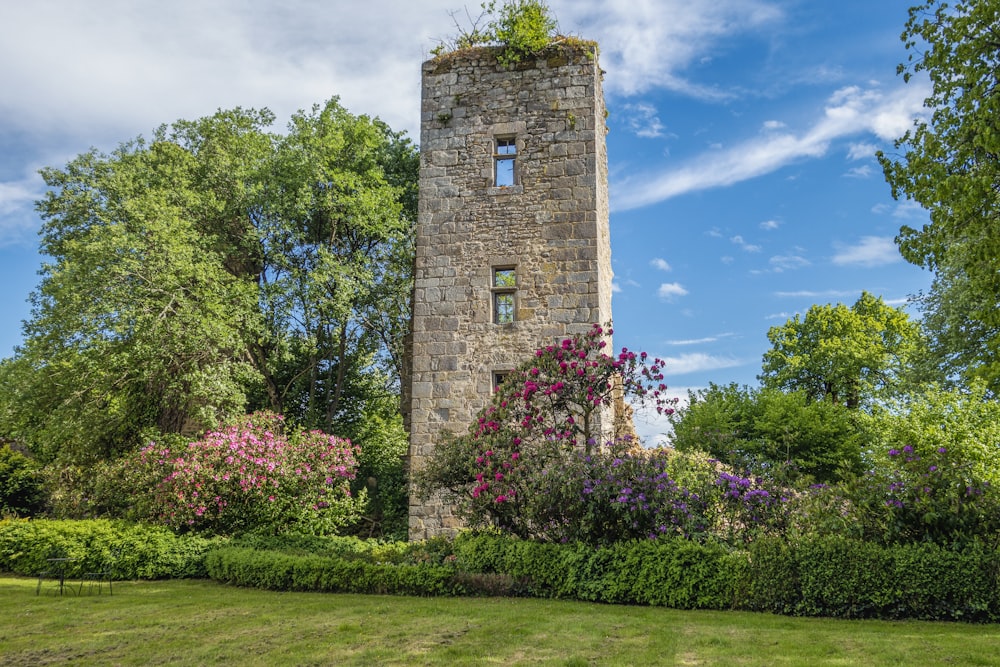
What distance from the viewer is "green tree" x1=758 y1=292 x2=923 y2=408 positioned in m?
27.1

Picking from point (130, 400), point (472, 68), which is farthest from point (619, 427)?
point (130, 400)

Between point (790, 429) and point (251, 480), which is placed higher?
point (790, 429)

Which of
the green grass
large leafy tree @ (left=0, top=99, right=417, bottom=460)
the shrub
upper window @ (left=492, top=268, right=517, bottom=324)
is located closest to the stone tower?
upper window @ (left=492, top=268, right=517, bottom=324)

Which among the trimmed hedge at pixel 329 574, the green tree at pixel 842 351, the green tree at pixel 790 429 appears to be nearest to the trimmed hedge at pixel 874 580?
the trimmed hedge at pixel 329 574

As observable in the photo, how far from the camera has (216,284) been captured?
55.9 ft

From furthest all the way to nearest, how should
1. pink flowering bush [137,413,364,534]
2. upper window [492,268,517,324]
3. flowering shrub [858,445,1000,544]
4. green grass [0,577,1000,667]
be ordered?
1. upper window [492,268,517,324]
2. pink flowering bush [137,413,364,534]
3. flowering shrub [858,445,1000,544]
4. green grass [0,577,1000,667]

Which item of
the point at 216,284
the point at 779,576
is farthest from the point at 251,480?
the point at 779,576

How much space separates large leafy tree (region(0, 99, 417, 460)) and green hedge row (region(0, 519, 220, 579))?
2.66m

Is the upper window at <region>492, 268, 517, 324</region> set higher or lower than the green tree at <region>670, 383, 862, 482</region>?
higher

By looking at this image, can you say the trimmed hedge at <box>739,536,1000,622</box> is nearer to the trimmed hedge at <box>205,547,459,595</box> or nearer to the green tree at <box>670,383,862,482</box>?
the trimmed hedge at <box>205,547,459,595</box>

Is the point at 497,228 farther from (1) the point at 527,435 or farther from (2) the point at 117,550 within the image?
(2) the point at 117,550

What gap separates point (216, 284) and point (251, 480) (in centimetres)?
532

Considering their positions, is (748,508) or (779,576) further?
(748,508)

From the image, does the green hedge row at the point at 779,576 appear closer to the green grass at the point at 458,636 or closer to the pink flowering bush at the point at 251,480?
the green grass at the point at 458,636
